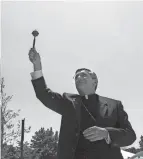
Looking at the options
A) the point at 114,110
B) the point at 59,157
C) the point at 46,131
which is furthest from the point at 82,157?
the point at 46,131

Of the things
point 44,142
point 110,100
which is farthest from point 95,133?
point 44,142

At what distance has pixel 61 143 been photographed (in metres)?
2.09

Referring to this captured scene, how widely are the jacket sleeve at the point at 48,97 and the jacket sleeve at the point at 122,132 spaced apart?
360mm

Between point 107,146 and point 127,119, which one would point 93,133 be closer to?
point 107,146

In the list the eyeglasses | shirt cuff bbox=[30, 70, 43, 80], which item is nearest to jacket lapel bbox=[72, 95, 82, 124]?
the eyeglasses

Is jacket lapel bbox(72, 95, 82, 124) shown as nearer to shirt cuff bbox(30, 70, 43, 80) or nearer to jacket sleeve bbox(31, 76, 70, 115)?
jacket sleeve bbox(31, 76, 70, 115)

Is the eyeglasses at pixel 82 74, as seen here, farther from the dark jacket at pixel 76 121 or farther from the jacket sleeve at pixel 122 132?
the jacket sleeve at pixel 122 132

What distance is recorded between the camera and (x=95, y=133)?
1942mm

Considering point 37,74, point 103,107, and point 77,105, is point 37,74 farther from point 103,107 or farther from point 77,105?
point 103,107

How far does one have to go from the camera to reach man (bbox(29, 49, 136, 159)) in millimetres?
2037

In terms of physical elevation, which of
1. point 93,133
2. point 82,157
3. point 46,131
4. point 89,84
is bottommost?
point 82,157

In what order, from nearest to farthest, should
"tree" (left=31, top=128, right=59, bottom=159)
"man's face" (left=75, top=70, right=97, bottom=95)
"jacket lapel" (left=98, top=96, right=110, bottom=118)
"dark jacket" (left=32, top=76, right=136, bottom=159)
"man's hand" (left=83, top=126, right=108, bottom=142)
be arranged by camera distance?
1. "man's hand" (left=83, top=126, right=108, bottom=142)
2. "dark jacket" (left=32, top=76, right=136, bottom=159)
3. "jacket lapel" (left=98, top=96, right=110, bottom=118)
4. "man's face" (left=75, top=70, right=97, bottom=95)
5. "tree" (left=31, top=128, right=59, bottom=159)

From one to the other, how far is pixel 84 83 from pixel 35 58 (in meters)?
0.39

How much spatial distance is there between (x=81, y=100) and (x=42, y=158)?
53490 millimetres
